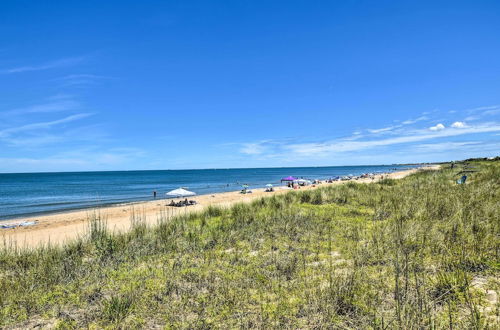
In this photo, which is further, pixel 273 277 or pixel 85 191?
pixel 85 191

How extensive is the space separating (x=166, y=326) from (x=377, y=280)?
279 centimetres

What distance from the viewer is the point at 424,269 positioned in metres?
3.62

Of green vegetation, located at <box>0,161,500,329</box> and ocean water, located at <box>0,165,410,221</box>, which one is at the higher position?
green vegetation, located at <box>0,161,500,329</box>

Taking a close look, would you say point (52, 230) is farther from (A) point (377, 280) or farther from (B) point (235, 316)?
(A) point (377, 280)

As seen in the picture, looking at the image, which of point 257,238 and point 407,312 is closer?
point 407,312

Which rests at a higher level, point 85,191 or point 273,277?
point 273,277

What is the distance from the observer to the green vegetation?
2.90 meters

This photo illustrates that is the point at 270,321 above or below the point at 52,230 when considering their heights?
above

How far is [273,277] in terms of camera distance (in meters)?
3.97

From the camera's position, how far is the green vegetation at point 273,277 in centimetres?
290

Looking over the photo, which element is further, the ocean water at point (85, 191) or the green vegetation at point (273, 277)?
the ocean water at point (85, 191)

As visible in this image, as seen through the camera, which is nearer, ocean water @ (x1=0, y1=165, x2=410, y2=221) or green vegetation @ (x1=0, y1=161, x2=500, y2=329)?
green vegetation @ (x1=0, y1=161, x2=500, y2=329)

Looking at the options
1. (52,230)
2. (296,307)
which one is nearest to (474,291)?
(296,307)

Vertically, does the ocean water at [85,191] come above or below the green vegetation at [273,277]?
below
